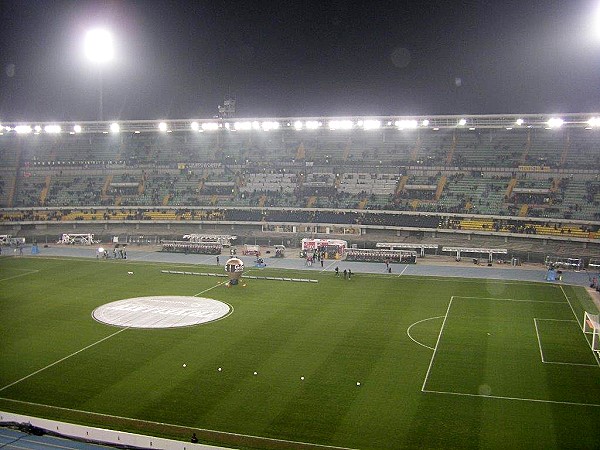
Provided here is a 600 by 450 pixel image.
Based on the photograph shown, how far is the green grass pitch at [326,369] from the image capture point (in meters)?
19.7

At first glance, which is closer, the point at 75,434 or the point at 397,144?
the point at 75,434

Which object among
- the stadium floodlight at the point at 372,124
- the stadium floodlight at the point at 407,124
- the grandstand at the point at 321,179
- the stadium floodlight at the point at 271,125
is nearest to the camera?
the grandstand at the point at 321,179

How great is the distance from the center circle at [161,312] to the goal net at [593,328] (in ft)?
67.0

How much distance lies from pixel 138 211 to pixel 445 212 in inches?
1526

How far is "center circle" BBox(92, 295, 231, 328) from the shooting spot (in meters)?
33.1

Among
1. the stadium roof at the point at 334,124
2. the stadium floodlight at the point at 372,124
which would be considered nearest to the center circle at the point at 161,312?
the stadium roof at the point at 334,124

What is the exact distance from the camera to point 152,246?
67.1 meters

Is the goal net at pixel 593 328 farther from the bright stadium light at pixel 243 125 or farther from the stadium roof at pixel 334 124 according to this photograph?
the bright stadium light at pixel 243 125

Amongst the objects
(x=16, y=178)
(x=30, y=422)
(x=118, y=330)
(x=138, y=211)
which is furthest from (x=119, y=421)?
(x=16, y=178)

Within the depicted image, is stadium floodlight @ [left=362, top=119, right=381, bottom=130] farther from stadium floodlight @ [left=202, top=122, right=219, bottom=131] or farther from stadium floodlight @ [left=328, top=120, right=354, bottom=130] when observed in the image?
stadium floodlight @ [left=202, top=122, right=219, bottom=131]

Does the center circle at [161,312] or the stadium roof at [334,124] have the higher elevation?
the stadium roof at [334,124]

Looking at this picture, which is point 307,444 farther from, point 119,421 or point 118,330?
point 118,330

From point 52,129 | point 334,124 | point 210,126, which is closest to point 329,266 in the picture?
point 334,124

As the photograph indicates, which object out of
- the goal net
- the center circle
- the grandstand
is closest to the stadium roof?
the grandstand
